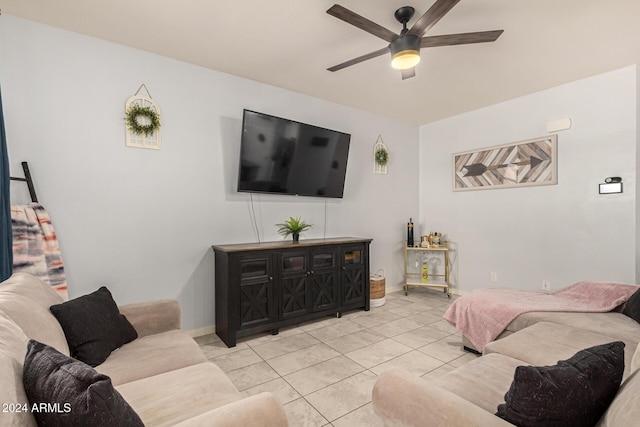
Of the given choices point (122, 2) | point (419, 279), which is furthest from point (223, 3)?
point (419, 279)

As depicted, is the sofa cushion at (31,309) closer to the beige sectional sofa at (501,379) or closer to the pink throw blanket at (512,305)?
the beige sectional sofa at (501,379)

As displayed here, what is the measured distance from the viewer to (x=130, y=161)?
2854 mm

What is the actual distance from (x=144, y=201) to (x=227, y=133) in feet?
3.64

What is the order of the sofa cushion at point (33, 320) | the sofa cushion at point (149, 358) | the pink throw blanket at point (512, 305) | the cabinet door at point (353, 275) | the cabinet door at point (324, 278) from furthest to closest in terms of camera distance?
1. the cabinet door at point (353, 275)
2. the cabinet door at point (324, 278)
3. the pink throw blanket at point (512, 305)
4. the sofa cushion at point (149, 358)
5. the sofa cushion at point (33, 320)

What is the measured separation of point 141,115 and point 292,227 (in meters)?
1.86

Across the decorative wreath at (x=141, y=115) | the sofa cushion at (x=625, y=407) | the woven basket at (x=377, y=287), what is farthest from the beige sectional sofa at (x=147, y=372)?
the woven basket at (x=377, y=287)

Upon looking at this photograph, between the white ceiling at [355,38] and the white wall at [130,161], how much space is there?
0.65 feet

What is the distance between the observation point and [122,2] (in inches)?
87.0

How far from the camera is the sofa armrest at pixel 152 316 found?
6.82 ft

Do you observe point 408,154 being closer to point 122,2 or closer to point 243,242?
point 243,242

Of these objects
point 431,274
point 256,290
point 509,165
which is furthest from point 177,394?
point 509,165

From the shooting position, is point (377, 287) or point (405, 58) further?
point (377, 287)

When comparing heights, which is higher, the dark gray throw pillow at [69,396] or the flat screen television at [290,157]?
the flat screen television at [290,157]

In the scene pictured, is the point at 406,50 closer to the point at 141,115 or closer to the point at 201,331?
the point at 141,115
